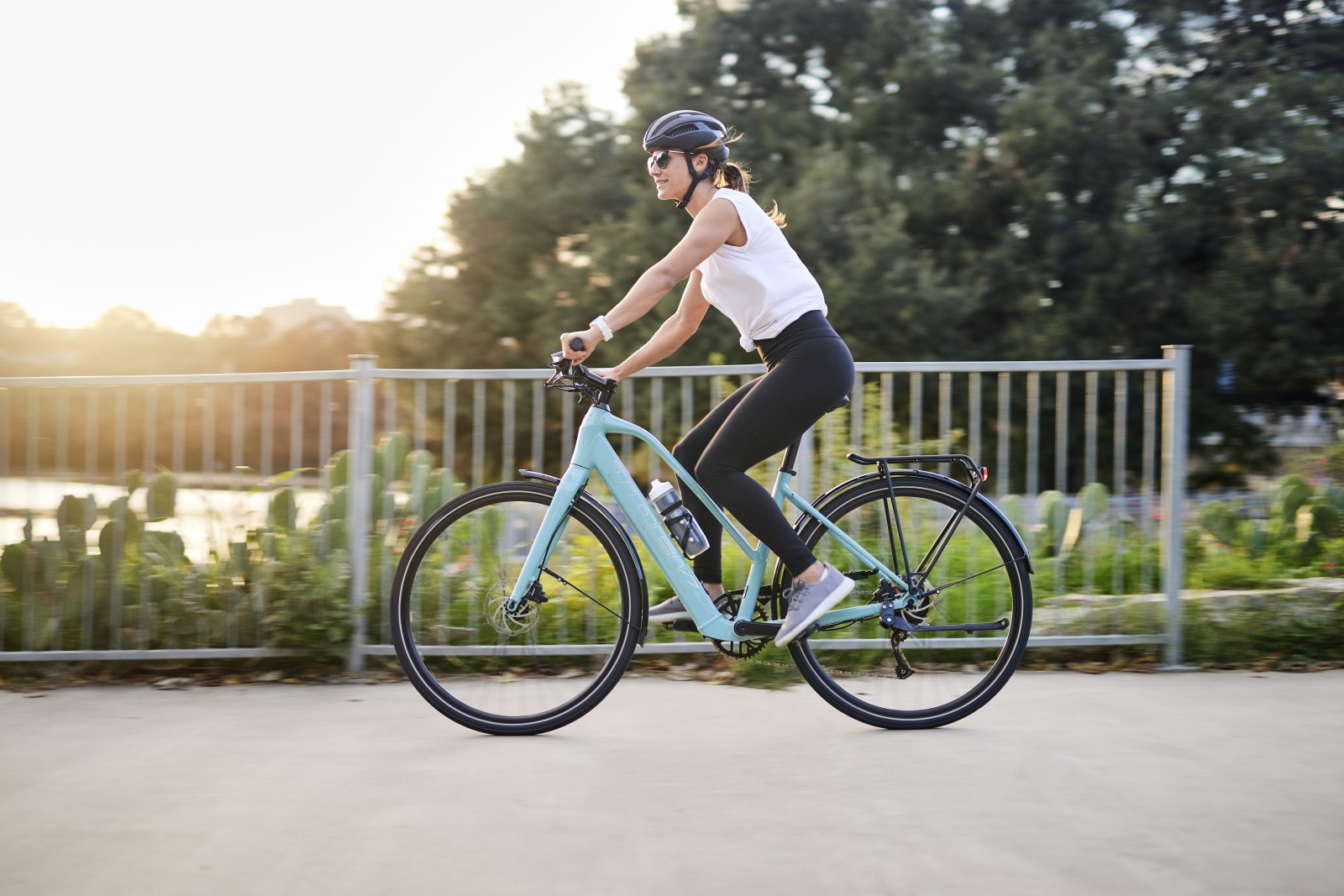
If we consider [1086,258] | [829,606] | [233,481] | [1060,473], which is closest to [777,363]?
[829,606]

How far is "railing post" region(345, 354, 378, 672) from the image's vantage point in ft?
16.2

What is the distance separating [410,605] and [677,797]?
1.23 meters

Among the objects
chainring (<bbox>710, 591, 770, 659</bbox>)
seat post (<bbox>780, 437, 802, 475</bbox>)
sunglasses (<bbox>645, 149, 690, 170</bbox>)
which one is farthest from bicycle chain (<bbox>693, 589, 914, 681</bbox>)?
sunglasses (<bbox>645, 149, 690, 170</bbox>)

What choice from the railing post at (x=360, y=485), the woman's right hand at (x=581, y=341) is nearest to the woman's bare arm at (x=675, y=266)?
the woman's right hand at (x=581, y=341)

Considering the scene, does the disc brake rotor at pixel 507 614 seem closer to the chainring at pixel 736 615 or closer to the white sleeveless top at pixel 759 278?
the chainring at pixel 736 615

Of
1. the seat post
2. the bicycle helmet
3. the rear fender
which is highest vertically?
the bicycle helmet

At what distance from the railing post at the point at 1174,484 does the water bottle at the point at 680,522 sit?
2.29 meters

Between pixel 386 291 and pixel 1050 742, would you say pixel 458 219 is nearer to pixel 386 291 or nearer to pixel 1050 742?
pixel 386 291

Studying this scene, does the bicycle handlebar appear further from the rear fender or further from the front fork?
the rear fender

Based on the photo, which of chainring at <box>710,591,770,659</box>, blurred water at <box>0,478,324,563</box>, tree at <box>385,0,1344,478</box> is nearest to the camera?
chainring at <box>710,591,770,659</box>

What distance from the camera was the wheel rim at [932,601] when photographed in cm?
417

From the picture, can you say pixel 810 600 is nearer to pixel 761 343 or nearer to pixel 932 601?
pixel 932 601

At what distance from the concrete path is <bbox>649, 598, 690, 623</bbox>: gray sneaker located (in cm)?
39

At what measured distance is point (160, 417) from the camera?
516 cm
